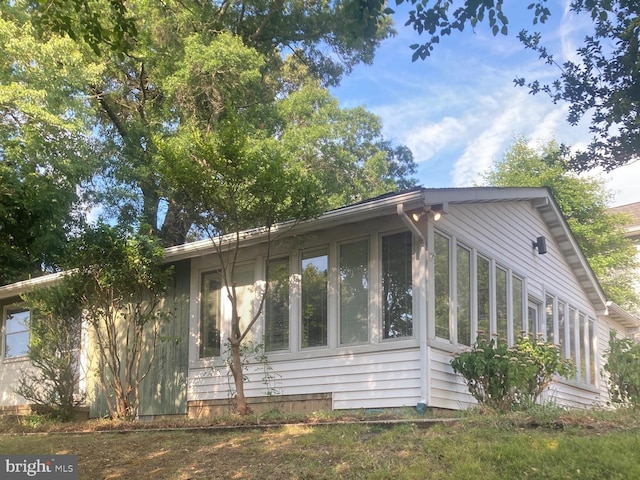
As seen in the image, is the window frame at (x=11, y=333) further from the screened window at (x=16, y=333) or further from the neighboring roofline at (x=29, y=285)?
the neighboring roofline at (x=29, y=285)

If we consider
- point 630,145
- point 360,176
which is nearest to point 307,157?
point 360,176

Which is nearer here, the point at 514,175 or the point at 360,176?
the point at 360,176

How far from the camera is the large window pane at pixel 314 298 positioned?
8945mm

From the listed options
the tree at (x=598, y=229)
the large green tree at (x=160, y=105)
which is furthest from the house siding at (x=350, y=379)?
the tree at (x=598, y=229)

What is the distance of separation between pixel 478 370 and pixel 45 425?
6.75 metres

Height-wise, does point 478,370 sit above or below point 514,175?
below

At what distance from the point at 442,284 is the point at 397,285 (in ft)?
2.17

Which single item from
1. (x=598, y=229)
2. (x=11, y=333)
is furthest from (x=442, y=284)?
(x=598, y=229)

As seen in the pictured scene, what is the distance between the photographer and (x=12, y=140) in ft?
48.1

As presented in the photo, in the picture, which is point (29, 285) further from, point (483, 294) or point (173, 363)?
point (483, 294)

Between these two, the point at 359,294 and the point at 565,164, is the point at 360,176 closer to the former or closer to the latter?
the point at 565,164

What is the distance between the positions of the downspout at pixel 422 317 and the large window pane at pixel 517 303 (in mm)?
3193

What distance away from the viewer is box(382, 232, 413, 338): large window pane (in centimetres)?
821

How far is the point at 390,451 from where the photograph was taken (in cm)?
540
